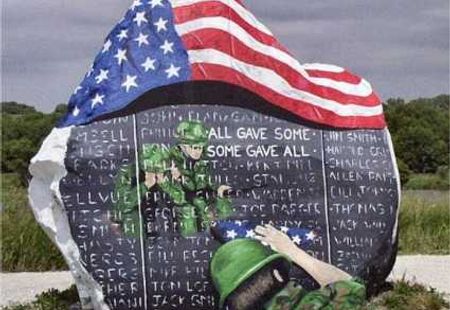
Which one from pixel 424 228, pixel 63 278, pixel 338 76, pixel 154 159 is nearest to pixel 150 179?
pixel 154 159

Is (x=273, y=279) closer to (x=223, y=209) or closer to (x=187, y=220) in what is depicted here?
(x=223, y=209)

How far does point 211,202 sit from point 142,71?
1144 millimetres

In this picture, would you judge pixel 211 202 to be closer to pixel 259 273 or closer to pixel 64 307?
pixel 259 273

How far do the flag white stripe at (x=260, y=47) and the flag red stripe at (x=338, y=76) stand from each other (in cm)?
4

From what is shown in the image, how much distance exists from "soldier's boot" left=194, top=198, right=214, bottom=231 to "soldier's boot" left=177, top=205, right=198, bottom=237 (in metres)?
0.04

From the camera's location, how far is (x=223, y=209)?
771 centimetres

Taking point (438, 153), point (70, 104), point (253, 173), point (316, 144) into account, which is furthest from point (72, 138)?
point (438, 153)

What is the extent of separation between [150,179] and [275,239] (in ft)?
3.45

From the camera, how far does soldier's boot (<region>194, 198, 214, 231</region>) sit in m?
7.66

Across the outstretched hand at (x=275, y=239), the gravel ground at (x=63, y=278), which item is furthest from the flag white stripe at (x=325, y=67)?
the gravel ground at (x=63, y=278)

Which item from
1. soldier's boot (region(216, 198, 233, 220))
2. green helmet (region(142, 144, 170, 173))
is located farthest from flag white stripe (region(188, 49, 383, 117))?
soldier's boot (region(216, 198, 233, 220))

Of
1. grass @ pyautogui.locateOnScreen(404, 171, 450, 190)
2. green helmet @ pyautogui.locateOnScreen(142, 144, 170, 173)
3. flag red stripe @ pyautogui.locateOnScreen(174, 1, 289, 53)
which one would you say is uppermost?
flag red stripe @ pyautogui.locateOnScreen(174, 1, 289, 53)

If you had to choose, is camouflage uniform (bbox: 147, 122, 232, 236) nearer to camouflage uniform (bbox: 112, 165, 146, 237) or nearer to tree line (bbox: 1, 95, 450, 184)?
camouflage uniform (bbox: 112, 165, 146, 237)

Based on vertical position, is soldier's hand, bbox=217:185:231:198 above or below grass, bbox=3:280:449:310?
above
